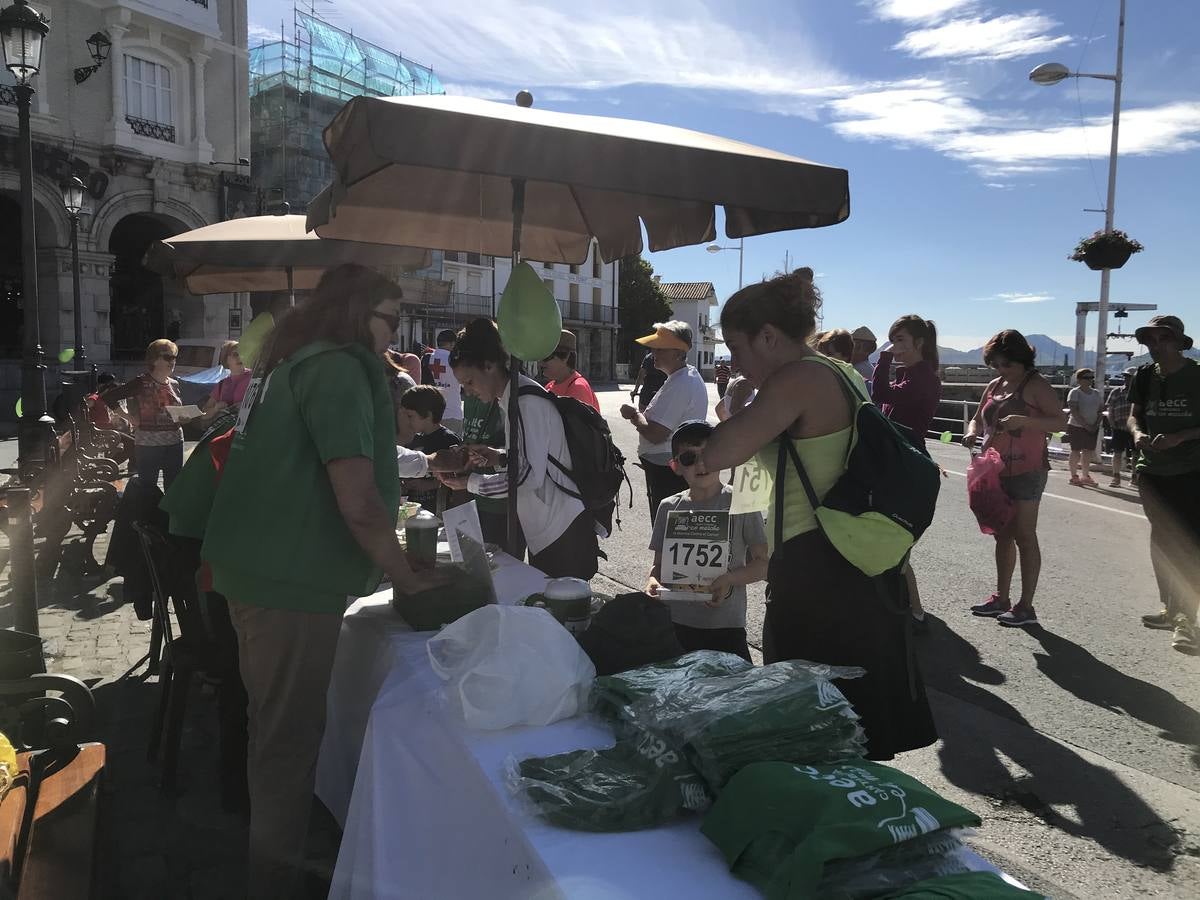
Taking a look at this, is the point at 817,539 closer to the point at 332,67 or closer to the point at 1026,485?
the point at 1026,485

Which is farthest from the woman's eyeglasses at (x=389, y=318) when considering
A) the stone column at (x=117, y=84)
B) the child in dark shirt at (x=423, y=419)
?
the stone column at (x=117, y=84)

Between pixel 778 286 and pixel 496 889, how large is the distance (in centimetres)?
167

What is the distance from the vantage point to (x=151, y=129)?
894 inches

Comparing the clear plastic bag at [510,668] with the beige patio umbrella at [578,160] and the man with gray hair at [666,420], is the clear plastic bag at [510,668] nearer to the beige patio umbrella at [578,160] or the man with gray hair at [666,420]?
the beige patio umbrella at [578,160]

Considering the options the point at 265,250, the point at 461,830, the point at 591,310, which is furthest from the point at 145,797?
the point at 591,310

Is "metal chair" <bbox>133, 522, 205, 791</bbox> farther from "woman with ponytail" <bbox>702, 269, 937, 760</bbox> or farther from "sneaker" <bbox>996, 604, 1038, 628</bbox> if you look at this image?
"sneaker" <bbox>996, 604, 1038, 628</bbox>

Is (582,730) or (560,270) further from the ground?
(560,270)

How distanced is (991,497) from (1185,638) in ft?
4.67

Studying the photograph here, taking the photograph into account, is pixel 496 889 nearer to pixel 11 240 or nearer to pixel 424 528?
pixel 424 528

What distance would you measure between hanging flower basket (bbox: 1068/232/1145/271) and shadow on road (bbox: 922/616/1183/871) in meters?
11.8

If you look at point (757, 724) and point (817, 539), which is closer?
point (757, 724)

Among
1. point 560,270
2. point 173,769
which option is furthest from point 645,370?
point 560,270

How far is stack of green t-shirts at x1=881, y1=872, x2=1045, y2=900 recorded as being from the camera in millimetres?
1223

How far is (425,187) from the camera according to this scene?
429 cm
